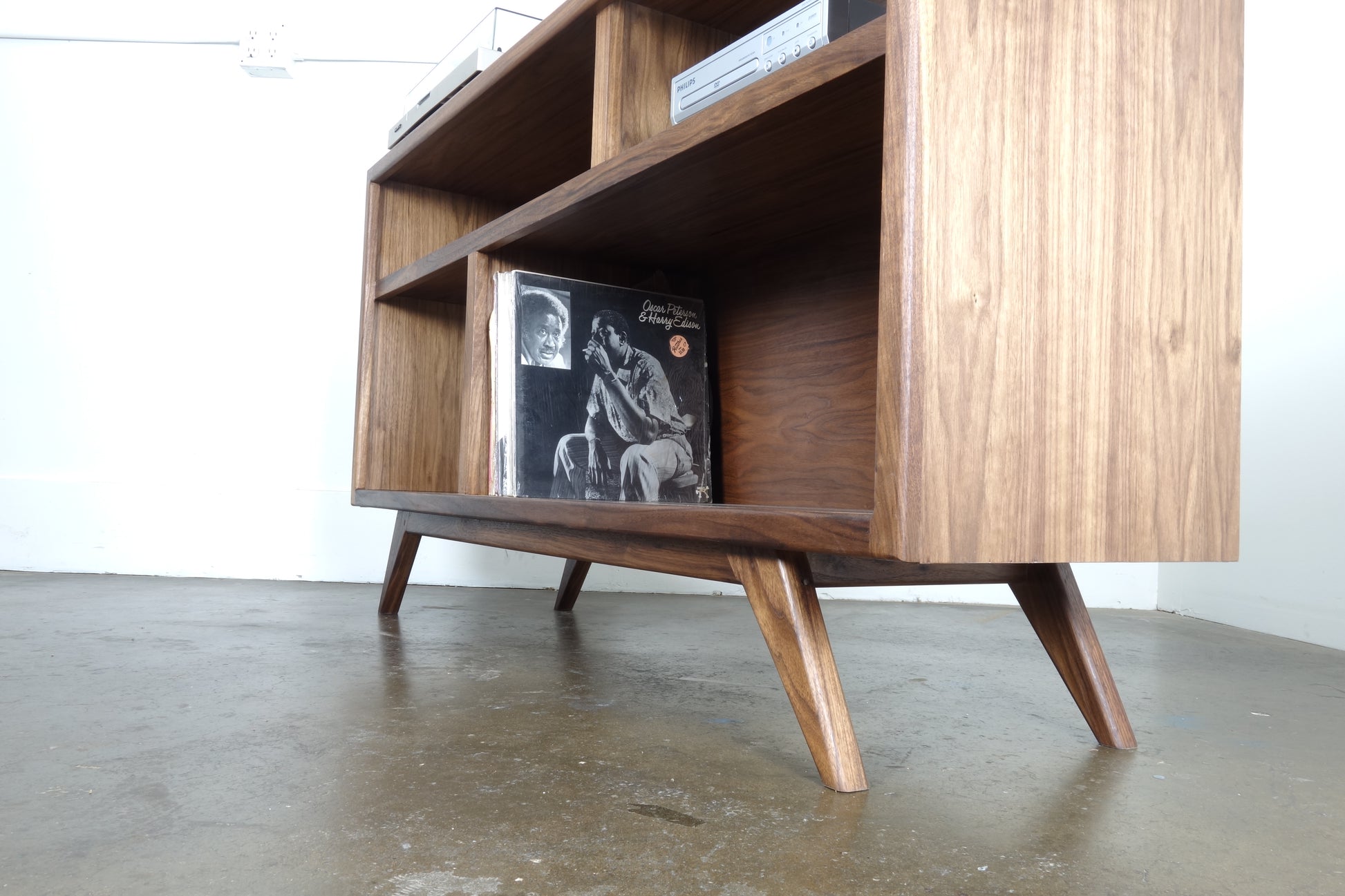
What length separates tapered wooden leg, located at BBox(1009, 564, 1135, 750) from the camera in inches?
35.5

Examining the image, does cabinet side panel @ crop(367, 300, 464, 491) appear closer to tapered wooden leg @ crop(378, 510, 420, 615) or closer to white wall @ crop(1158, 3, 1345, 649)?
tapered wooden leg @ crop(378, 510, 420, 615)

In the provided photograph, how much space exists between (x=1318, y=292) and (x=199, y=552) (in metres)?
2.47

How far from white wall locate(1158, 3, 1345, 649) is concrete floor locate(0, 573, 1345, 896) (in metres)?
0.30

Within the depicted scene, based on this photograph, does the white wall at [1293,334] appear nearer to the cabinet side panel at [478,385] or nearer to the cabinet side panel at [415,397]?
the cabinet side panel at [478,385]

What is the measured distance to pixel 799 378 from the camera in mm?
1385

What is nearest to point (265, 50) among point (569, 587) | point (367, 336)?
point (367, 336)

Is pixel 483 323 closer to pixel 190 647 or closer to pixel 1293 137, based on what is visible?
pixel 190 647

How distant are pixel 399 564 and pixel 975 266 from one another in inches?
50.5

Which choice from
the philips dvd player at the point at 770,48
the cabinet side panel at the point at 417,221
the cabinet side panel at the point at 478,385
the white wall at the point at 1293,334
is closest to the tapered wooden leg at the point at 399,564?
the cabinet side panel at the point at 478,385

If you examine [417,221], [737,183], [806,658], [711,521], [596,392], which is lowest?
[806,658]

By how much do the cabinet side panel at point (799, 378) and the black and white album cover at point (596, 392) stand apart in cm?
6

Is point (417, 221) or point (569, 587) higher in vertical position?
point (417, 221)

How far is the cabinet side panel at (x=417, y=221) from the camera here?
1747mm

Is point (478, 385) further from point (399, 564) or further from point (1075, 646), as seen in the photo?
point (1075, 646)
